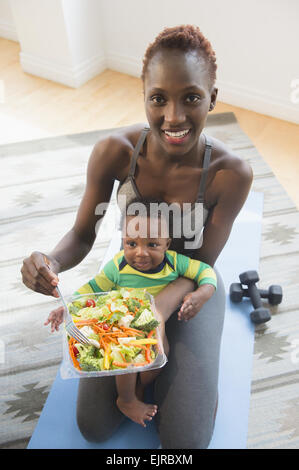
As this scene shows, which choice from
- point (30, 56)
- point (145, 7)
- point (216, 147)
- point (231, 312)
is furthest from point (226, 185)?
point (30, 56)

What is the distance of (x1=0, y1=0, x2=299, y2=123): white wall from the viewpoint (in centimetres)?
265

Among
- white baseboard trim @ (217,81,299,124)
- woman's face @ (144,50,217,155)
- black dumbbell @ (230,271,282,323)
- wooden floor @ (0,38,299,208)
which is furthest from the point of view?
white baseboard trim @ (217,81,299,124)

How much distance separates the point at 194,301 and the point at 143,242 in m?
0.23

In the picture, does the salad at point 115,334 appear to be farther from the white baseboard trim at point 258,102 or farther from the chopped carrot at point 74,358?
the white baseboard trim at point 258,102

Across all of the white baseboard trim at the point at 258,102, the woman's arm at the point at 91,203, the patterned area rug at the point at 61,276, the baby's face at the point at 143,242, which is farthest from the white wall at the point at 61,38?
the baby's face at the point at 143,242

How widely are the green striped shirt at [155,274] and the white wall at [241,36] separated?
6.01 feet

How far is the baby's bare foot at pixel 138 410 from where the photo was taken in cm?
131

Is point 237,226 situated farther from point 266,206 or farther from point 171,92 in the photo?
point 171,92

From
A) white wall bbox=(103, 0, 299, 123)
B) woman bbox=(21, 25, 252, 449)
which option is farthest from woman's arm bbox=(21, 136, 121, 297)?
white wall bbox=(103, 0, 299, 123)

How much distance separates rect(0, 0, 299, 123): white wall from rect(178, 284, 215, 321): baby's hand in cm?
192

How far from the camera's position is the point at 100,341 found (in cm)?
119

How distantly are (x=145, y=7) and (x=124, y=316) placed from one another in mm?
2472

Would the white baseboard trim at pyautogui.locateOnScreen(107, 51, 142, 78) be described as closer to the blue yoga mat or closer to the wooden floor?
the wooden floor

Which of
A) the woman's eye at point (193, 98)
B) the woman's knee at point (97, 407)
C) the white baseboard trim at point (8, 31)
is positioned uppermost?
the woman's eye at point (193, 98)
